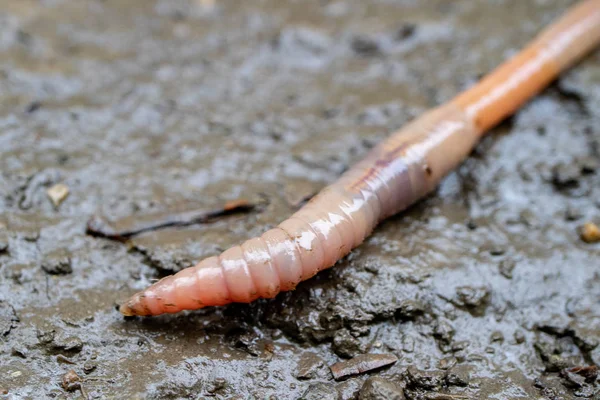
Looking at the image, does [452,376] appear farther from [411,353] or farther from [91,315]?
[91,315]

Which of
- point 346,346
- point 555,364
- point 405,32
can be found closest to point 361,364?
point 346,346

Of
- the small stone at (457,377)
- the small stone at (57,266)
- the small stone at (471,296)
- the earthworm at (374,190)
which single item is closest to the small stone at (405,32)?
the earthworm at (374,190)

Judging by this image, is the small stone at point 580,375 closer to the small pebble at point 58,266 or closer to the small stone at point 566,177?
the small stone at point 566,177

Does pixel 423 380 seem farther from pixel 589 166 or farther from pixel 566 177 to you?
pixel 589 166

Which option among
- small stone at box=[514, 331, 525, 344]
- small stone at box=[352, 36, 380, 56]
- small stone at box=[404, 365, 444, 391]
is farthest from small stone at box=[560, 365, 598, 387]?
small stone at box=[352, 36, 380, 56]

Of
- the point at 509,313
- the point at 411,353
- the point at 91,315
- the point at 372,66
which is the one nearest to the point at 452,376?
the point at 411,353

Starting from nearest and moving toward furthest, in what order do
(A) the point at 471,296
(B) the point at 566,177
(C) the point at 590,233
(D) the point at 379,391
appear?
1. (D) the point at 379,391
2. (A) the point at 471,296
3. (C) the point at 590,233
4. (B) the point at 566,177
